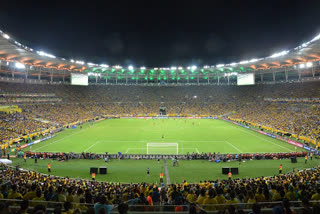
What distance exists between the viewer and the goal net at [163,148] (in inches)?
1211

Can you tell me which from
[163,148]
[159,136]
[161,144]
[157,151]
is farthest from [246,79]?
[157,151]

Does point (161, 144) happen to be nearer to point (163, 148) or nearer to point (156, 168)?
point (163, 148)

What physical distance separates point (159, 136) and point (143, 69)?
64.1m

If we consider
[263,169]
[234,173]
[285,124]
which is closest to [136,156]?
[234,173]

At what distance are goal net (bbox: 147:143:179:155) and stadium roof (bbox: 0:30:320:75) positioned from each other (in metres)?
35.9

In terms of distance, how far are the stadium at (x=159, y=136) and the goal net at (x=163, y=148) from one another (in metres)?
0.33

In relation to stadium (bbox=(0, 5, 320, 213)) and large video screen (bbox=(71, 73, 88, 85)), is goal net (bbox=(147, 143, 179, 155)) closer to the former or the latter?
stadium (bbox=(0, 5, 320, 213))

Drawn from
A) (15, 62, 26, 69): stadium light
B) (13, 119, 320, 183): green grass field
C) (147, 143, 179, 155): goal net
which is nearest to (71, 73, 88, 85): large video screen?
(15, 62, 26, 69): stadium light

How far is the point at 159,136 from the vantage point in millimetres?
42938

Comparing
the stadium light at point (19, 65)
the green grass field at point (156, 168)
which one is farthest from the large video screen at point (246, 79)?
the stadium light at point (19, 65)

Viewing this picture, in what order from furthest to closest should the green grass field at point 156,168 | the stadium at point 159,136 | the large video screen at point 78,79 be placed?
the large video screen at point 78,79, the green grass field at point 156,168, the stadium at point 159,136

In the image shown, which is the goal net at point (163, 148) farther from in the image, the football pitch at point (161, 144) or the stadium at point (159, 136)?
the stadium at point (159, 136)

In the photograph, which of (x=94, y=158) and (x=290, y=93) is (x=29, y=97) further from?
(x=290, y=93)

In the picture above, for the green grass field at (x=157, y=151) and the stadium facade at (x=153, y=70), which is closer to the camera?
the green grass field at (x=157, y=151)
